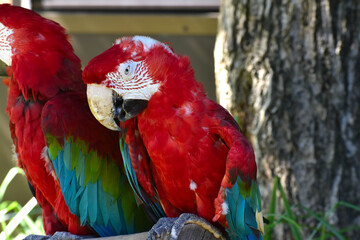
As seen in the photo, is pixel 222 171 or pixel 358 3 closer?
pixel 222 171

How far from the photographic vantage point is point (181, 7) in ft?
8.87

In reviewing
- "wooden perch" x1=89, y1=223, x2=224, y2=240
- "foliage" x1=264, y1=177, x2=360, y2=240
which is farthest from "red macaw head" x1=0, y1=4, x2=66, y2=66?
"foliage" x1=264, y1=177, x2=360, y2=240

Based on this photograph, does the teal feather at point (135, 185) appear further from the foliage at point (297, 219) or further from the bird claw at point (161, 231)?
the foliage at point (297, 219)

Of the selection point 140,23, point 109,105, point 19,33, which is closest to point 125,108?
point 109,105

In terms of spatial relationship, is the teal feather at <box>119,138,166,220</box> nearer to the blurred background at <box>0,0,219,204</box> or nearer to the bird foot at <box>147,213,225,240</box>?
the bird foot at <box>147,213,225,240</box>

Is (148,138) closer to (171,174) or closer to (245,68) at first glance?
(171,174)

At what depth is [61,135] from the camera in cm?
99

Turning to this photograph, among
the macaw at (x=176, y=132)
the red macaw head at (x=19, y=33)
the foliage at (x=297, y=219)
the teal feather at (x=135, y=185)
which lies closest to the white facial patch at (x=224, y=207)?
the macaw at (x=176, y=132)

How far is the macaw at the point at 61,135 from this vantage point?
997mm

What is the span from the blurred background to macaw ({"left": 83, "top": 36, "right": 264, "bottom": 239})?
5.87 ft

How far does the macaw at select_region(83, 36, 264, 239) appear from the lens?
0.86 meters

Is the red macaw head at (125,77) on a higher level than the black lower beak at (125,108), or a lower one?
higher

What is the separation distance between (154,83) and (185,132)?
4.2 inches

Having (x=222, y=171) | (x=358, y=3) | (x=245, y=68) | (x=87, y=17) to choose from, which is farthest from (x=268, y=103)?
(x=87, y=17)
